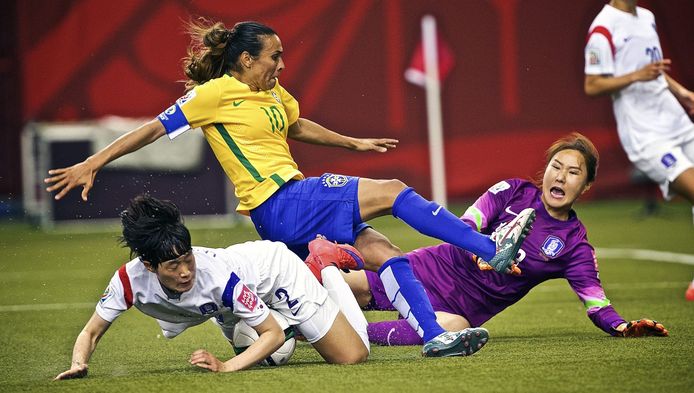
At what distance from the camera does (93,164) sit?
4.87 metres

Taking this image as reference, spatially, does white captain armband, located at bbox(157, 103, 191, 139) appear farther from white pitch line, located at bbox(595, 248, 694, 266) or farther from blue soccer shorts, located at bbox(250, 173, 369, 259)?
white pitch line, located at bbox(595, 248, 694, 266)

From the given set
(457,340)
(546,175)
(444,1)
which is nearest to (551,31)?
(444,1)

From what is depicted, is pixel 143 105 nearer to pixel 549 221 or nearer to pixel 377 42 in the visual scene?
pixel 377 42

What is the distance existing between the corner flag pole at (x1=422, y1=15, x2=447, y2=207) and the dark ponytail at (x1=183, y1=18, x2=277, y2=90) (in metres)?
9.37

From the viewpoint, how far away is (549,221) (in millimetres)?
5719

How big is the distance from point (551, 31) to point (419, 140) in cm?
229

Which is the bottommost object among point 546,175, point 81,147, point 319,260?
point 81,147

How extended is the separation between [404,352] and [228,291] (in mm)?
1086

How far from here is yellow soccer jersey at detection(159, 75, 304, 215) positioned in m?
5.57

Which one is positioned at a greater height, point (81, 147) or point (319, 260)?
point (319, 260)

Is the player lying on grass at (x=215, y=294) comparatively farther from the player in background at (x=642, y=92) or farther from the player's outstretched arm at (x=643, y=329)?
the player in background at (x=642, y=92)

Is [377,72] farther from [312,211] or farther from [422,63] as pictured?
[312,211]

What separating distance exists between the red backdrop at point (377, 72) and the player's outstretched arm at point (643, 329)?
31.6ft

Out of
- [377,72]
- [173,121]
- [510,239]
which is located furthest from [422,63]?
[510,239]
